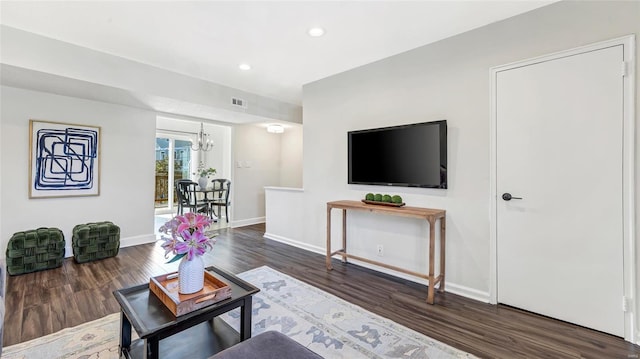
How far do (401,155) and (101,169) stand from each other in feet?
13.8

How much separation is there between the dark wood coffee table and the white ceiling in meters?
2.22

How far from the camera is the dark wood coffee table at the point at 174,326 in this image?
1.37 m

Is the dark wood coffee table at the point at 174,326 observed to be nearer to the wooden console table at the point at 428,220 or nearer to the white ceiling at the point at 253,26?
the wooden console table at the point at 428,220

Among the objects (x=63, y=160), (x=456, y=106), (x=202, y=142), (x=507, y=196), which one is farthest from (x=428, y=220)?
(x=202, y=142)

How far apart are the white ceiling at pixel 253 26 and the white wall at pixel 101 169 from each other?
1.27 metres

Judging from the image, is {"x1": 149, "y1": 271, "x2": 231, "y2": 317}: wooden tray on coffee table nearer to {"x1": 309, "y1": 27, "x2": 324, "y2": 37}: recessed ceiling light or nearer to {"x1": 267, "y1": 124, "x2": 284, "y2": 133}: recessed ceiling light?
{"x1": 309, "y1": 27, "x2": 324, "y2": 37}: recessed ceiling light

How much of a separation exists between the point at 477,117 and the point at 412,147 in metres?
0.66

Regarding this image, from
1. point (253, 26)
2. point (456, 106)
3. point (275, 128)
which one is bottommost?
point (456, 106)

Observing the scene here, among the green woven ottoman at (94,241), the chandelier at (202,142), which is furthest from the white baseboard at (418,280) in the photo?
the chandelier at (202,142)

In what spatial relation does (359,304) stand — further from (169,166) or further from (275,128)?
(169,166)

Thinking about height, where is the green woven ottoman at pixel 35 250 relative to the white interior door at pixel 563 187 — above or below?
below

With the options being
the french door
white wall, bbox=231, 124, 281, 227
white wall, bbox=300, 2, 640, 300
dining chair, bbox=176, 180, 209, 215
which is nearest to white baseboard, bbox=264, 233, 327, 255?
white wall, bbox=300, 2, 640, 300

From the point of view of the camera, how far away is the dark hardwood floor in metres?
1.91

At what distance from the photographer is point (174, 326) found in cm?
140
